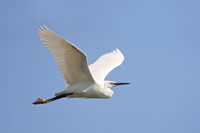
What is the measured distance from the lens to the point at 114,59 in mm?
12195

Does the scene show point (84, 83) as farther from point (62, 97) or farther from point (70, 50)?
point (70, 50)

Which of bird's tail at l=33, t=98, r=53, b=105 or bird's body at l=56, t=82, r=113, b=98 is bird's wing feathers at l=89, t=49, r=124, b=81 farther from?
bird's tail at l=33, t=98, r=53, b=105

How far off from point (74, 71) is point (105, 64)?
3.09 m

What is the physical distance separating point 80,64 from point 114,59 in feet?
12.8

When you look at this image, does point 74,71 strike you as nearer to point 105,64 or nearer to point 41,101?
point 41,101

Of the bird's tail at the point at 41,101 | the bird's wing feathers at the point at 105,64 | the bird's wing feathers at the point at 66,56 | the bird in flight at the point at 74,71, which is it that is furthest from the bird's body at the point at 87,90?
the bird's wing feathers at the point at 105,64

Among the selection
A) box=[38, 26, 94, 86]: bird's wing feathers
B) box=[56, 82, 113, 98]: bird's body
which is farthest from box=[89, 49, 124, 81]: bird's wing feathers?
box=[38, 26, 94, 86]: bird's wing feathers

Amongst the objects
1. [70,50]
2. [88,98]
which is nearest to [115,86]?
[88,98]

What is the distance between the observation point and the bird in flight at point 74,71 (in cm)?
799

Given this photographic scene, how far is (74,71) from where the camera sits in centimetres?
874

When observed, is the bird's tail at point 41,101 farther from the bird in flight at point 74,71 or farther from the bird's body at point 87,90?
the bird's body at point 87,90

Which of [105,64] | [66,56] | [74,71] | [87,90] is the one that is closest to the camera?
[66,56]

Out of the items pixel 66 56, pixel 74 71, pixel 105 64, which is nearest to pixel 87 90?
pixel 74 71

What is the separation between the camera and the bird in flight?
7988 mm
